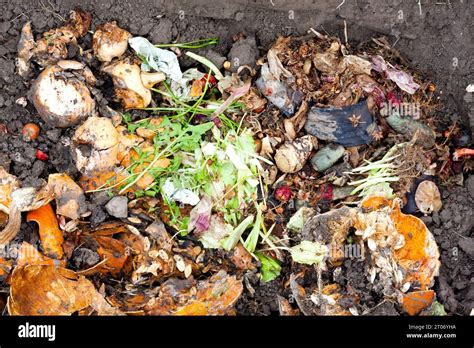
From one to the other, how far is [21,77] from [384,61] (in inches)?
97.7

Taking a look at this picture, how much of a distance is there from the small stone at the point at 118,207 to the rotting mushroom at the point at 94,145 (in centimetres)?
22

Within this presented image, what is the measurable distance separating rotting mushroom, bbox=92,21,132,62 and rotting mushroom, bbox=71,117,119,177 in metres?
0.46

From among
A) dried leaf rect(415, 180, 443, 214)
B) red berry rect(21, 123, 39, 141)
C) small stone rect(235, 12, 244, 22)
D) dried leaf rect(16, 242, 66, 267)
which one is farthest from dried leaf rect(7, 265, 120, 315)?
dried leaf rect(415, 180, 443, 214)

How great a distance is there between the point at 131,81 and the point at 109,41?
308mm

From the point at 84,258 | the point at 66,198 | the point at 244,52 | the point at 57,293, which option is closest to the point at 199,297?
the point at 84,258

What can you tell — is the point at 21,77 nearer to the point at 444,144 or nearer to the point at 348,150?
the point at 348,150

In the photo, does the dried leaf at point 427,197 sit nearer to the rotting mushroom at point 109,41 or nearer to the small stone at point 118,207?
the small stone at point 118,207

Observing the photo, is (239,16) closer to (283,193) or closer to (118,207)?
(283,193)

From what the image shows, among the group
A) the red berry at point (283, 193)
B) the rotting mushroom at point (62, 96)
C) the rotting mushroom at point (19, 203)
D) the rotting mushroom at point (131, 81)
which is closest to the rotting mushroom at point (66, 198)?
the rotting mushroom at point (19, 203)

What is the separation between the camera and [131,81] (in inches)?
176

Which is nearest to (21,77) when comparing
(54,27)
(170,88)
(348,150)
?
(54,27)

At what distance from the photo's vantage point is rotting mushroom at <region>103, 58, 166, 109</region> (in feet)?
14.7

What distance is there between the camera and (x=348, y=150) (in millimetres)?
4652
